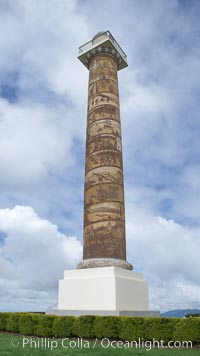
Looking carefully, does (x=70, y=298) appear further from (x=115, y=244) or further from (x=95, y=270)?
(x=115, y=244)

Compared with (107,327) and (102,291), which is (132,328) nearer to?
(107,327)

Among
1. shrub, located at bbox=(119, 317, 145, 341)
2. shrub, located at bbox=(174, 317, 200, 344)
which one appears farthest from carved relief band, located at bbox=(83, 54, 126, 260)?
shrub, located at bbox=(174, 317, 200, 344)

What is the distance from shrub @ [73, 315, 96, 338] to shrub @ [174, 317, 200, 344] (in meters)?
2.86

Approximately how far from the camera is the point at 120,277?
13.0 m

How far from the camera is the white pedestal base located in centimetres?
1266

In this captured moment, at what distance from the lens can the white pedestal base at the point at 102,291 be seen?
12.7 metres

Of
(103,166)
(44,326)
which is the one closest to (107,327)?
(44,326)

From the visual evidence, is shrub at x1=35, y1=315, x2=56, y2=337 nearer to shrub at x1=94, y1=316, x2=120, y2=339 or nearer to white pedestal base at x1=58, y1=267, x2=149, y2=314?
white pedestal base at x1=58, y1=267, x2=149, y2=314

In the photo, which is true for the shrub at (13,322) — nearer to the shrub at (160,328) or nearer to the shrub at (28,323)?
the shrub at (28,323)

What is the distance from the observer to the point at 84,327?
35.9 ft

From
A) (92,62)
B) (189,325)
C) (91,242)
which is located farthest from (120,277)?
(92,62)

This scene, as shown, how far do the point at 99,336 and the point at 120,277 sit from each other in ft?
9.18

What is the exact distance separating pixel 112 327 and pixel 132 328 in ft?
2.40

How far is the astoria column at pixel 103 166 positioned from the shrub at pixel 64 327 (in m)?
2.78
